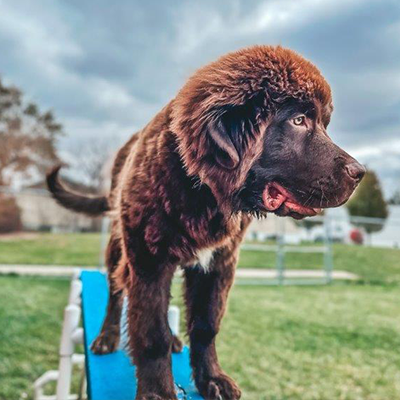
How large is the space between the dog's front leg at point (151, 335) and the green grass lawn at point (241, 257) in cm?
962

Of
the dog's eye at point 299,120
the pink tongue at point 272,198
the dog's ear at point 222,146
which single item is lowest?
the pink tongue at point 272,198

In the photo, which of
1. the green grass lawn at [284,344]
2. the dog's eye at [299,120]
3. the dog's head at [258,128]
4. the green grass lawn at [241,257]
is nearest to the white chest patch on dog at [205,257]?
the dog's head at [258,128]

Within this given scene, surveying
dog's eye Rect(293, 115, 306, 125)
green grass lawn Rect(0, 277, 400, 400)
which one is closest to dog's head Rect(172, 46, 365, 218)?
dog's eye Rect(293, 115, 306, 125)

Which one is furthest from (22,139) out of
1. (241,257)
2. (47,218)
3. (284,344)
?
(284,344)

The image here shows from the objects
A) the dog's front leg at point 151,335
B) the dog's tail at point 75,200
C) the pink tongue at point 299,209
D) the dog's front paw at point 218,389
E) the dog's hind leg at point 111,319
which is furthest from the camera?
the dog's tail at point 75,200

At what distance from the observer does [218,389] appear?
93 cm

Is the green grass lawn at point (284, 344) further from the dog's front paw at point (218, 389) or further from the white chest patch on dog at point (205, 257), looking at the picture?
the white chest patch on dog at point (205, 257)

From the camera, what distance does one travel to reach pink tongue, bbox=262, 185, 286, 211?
0.60m

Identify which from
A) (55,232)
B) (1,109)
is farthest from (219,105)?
(1,109)

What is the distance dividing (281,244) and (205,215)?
29.5 feet

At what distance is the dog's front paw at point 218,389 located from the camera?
926 millimetres

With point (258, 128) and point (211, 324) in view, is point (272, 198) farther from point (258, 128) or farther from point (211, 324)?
point (211, 324)

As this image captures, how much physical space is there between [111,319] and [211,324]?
0.47 metres

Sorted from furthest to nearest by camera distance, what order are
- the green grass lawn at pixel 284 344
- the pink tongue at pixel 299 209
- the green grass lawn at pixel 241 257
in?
1. the green grass lawn at pixel 241 257
2. the green grass lawn at pixel 284 344
3. the pink tongue at pixel 299 209
